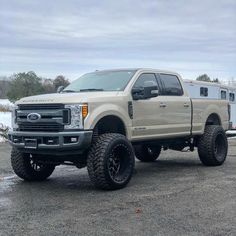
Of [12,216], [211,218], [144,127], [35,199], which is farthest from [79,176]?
[211,218]

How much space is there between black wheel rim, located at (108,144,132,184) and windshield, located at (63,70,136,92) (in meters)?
1.16

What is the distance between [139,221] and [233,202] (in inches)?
69.2

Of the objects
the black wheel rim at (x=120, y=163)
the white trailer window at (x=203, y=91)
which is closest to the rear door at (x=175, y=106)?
the black wheel rim at (x=120, y=163)

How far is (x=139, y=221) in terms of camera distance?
231 inches

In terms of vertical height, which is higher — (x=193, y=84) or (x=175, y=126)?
(x=193, y=84)

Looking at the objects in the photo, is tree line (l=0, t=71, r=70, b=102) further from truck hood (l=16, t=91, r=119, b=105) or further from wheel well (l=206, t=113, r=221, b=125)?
truck hood (l=16, t=91, r=119, b=105)

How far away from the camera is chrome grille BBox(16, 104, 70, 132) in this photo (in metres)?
7.70

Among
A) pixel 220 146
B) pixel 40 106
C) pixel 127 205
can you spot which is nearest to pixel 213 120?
pixel 220 146

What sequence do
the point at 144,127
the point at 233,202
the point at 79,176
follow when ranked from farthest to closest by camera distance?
the point at 79,176
the point at 144,127
the point at 233,202

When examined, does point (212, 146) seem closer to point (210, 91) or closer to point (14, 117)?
point (14, 117)

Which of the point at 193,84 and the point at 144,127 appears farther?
the point at 193,84

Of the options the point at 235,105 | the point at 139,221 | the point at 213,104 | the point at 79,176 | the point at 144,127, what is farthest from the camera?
the point at 235,105

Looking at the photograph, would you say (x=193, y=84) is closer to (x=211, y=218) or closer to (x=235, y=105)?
(x=235, y=105)

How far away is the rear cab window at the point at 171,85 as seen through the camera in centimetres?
990
